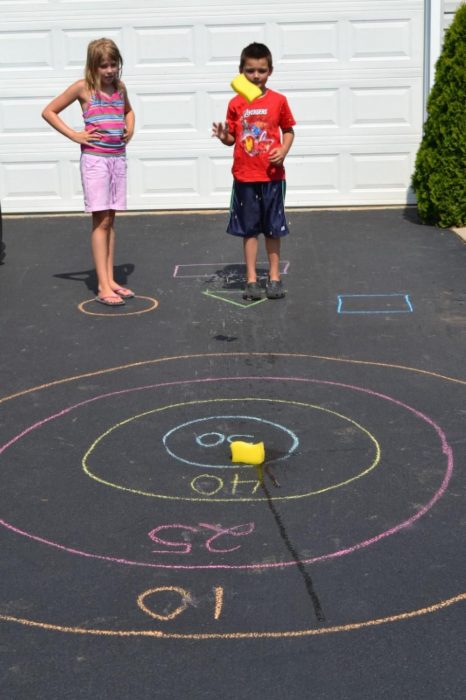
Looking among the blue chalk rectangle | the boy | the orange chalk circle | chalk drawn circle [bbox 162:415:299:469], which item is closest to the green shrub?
the blue chalk rectangle

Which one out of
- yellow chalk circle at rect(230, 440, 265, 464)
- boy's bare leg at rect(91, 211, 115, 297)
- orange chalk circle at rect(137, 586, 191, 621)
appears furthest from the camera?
boy's bare leg at rect(91, 211, 115, 297)

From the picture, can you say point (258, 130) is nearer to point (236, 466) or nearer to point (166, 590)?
point (236, 466)

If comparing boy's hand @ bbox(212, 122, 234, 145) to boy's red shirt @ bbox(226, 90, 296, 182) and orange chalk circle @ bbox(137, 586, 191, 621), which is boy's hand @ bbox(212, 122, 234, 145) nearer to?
boy's red shirt @ bbox(226, 90, 296, 182)

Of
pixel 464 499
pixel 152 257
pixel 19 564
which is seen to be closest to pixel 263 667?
pixel 19 564

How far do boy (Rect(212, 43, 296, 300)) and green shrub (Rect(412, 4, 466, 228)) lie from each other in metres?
2.75

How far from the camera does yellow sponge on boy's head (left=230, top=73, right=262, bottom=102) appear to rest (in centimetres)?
728

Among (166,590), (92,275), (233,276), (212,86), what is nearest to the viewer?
(166,590)

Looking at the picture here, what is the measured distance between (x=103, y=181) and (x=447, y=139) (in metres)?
3.78

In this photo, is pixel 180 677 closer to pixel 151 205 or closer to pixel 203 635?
pixel 203 635

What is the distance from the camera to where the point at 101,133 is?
7.29 m

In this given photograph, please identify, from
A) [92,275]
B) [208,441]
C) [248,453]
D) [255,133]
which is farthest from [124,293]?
[248,453]

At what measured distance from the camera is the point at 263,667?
10.6ft

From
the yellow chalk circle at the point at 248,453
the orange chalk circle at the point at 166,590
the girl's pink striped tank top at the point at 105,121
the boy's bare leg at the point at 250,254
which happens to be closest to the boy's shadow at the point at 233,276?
the boy's bare leg at the point at 250,254

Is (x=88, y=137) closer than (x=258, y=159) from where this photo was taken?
Yes
